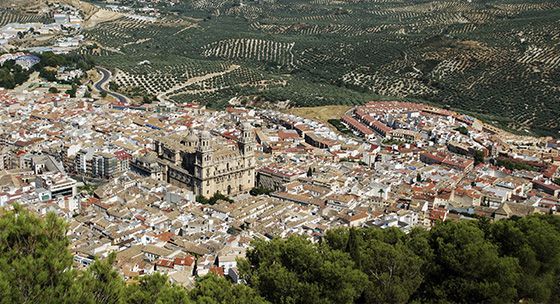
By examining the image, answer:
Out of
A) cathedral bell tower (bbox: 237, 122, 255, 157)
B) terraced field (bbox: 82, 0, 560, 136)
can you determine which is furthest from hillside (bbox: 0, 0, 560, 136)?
cathedral bell tower (bbox: 237, 122, 255, 157)

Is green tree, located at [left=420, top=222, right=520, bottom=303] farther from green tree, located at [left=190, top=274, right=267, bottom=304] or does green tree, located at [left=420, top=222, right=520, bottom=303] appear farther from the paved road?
the paved road

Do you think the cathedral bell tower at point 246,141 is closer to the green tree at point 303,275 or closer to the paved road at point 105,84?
the green tree at point 303,275

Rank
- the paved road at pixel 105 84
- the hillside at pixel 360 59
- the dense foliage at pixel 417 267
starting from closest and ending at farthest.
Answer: the dense foliage at pixel 417 267 → the paved road at pixel 105 84 → the hillside at pixel 360 59

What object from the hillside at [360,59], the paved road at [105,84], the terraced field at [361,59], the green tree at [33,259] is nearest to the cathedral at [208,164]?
the green tree at [33,259]

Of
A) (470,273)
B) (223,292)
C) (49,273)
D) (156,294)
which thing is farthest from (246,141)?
(49,273)

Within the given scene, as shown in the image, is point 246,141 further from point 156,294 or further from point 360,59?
point 360,59

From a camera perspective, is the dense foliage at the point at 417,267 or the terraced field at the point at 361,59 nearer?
the dense foliage at the point at 417,267
